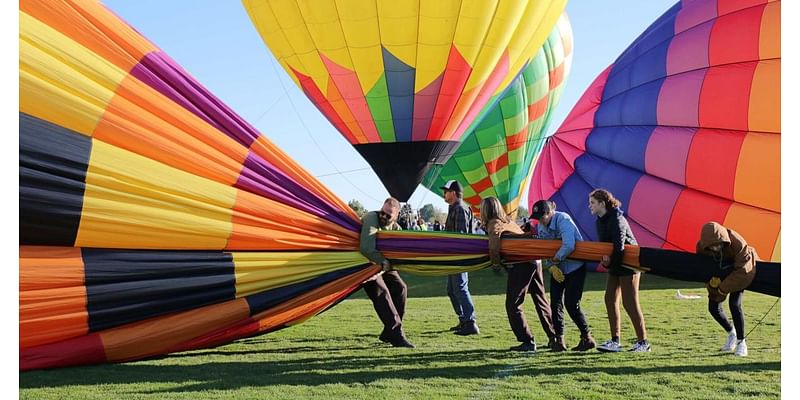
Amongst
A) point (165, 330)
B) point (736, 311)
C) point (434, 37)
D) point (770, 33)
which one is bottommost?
point (736, 311)

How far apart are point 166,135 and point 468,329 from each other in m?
3.12

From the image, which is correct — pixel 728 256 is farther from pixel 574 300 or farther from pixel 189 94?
pixel 189 94

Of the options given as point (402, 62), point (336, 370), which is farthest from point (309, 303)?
point (402, 62)

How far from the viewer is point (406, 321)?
788 cm

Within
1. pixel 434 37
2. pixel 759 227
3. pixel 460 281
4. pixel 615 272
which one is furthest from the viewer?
pixel 434 37

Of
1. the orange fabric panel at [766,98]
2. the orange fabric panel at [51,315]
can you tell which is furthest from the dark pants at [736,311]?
the orange fabric panel at [51,315]

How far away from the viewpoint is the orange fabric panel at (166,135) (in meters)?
5.04

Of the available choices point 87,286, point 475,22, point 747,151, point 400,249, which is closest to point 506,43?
point 475,22

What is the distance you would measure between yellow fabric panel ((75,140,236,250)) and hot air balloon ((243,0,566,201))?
17.7ft

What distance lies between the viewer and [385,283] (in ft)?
21.4

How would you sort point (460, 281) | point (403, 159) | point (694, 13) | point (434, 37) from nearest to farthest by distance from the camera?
point (460, 281)
point (434, 37)
point (694, 13)
point (403, 159)

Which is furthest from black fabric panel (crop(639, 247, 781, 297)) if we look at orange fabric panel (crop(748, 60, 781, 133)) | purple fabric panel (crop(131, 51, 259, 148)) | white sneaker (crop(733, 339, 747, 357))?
orange fabric panel (crop(748, 60, 781, 133))

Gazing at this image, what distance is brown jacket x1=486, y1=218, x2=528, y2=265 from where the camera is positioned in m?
5.43

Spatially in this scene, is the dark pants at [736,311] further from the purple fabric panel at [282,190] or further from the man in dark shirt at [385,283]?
the purple fabric panel at [282,190]
